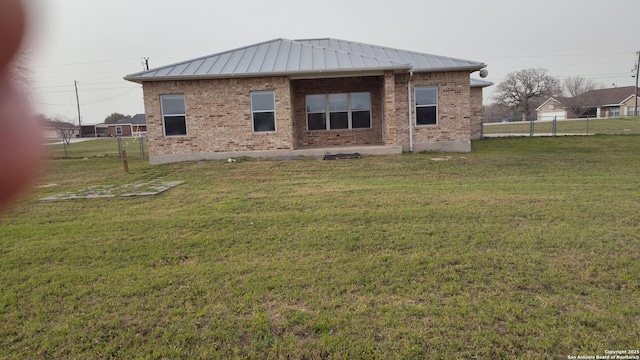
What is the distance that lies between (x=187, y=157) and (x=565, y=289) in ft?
45.2

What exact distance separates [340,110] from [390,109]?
119 inches

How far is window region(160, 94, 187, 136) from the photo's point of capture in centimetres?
1536

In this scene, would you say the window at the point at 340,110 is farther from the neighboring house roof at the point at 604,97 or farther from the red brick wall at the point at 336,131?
the neighboring house roof at the point at 604,97

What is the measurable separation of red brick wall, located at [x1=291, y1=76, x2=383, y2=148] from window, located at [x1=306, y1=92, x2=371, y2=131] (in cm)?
17

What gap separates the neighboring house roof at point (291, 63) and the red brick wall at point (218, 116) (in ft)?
1.32

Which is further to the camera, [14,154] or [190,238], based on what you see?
[190,238]

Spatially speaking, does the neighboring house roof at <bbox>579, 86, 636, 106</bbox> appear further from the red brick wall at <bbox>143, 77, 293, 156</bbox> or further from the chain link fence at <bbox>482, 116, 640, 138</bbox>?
the red brick wall at <bbox>143, 77, 293, 156</bbox>

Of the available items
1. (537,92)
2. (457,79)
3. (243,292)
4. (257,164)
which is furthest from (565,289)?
(537,92)

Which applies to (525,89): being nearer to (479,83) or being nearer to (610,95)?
(610,95)

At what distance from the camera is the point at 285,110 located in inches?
601

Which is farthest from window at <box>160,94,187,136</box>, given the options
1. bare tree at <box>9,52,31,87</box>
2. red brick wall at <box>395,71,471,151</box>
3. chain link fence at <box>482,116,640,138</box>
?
chain link fence at <box>482,116,640,138</box>

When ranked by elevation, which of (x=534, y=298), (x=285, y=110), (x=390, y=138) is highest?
(x=285, y=110)

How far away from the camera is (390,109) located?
50.0 ft

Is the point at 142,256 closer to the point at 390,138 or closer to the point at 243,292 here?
the point at 243,292
